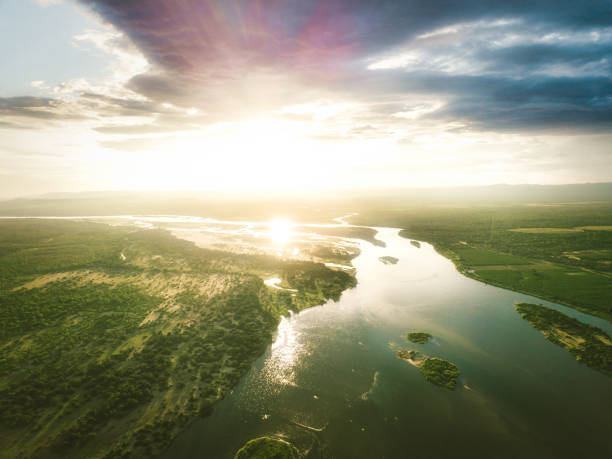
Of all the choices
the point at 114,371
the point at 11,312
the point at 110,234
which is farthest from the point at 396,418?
the point at 110,234

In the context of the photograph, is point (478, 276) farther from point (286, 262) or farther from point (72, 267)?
point (72, 267)

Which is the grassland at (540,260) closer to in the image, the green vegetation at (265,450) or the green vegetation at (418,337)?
the green vegetation at (418,337)

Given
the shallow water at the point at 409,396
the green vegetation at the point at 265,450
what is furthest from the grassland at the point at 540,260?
the green vegetation at the point at 265,450

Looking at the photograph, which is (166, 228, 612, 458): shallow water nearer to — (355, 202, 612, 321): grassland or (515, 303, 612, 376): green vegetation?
(515, 303, 612, 376): green vegetation

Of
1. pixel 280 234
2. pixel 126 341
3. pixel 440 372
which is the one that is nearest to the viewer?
pixel 440 372

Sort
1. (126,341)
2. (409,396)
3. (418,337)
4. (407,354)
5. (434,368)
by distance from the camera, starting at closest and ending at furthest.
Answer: (409,396), (434,368), (407,354), (126,341), (418,337)

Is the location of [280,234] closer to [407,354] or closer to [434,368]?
[407,354]

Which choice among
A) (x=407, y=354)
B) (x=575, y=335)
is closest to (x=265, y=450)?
(x=407, y=354)
